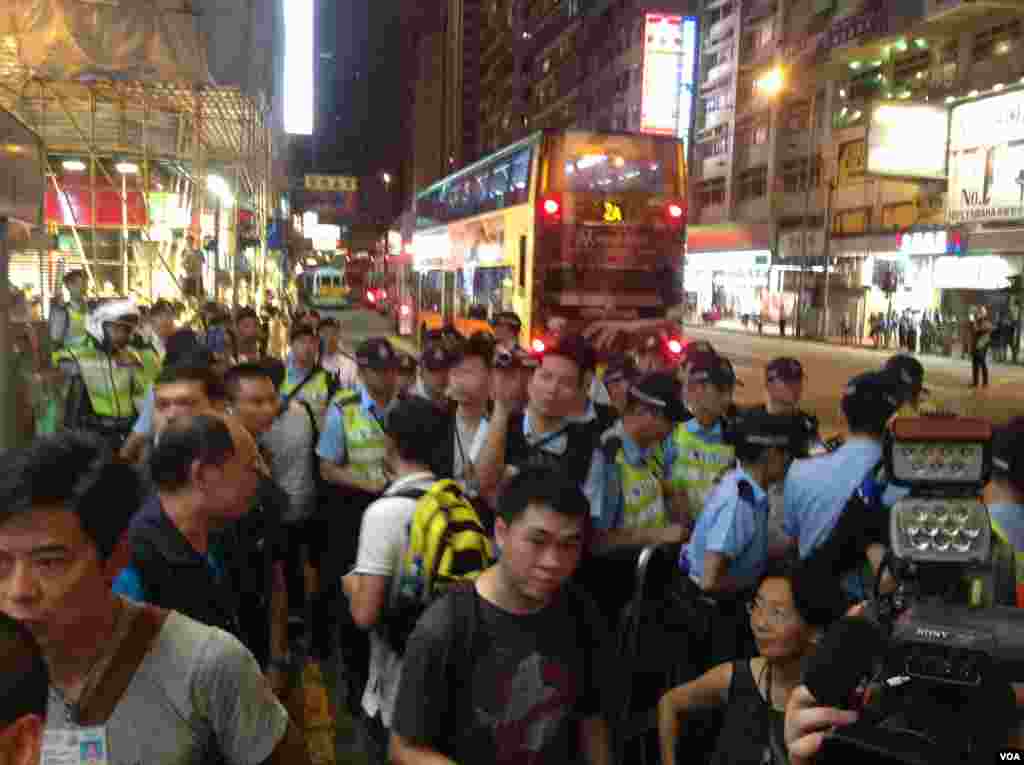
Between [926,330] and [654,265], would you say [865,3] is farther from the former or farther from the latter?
[654,265]

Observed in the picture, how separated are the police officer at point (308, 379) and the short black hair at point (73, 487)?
3.71m

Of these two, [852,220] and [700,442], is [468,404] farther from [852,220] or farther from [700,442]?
[852,220]

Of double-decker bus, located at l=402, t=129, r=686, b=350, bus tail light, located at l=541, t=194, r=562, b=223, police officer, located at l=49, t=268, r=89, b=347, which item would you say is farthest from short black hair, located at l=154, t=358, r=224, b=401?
bus tail light, located at l=541, t=194, r=562, b=223

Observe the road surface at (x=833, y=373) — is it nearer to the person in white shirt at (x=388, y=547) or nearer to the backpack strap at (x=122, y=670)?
the person in white shirt at (x=388, y=547)

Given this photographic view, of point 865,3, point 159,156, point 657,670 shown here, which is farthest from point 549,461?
point 865,3

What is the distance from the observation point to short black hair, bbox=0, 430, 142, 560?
1718mm

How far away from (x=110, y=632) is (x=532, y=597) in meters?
0.97

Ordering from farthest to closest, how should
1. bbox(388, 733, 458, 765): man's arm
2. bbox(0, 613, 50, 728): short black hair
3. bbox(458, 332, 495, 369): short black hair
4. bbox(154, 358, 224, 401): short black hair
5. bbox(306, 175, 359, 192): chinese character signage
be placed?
bbox(306, 175, 359, 192): chinese character signage < bbox(458, 332, 495, 369): short black hair < bbox(154, 358, 224, 401): short black hair < bbox(388, 733, 458, 765): man's arm < bbox(0, 613, 50, 728): short black hair

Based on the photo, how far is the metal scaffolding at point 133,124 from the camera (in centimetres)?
1366

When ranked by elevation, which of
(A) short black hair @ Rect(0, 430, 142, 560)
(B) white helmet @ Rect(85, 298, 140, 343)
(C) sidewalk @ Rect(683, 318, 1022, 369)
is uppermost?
(B) white helmet @ Rect(85, 298, 140, 343)

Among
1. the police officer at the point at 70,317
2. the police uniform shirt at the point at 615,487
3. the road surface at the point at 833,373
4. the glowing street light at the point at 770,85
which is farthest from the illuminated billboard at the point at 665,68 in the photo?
the police uniform shirt at the point at 615,487

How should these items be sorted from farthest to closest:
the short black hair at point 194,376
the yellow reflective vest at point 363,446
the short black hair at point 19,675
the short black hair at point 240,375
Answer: the yellow reflective vest at point 363,446
the short black hair at point 240,375
the short black hair at point 194,376
the short black hair at point 19,675

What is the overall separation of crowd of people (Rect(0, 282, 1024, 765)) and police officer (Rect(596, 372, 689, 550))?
0.04ft

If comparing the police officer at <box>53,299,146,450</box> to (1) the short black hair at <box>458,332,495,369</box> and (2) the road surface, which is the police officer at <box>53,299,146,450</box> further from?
(2) the road surface
